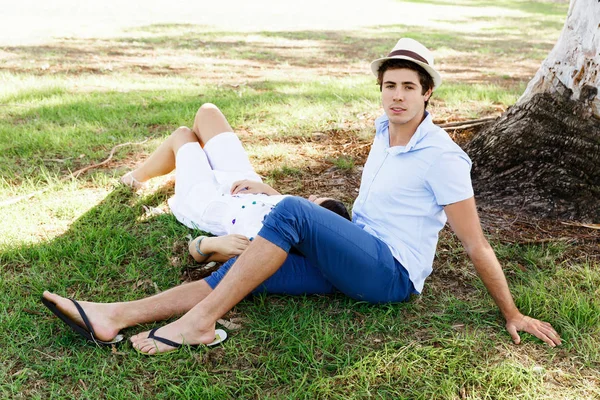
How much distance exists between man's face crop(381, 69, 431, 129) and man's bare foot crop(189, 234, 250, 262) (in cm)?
107

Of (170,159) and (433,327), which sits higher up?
(170,159)

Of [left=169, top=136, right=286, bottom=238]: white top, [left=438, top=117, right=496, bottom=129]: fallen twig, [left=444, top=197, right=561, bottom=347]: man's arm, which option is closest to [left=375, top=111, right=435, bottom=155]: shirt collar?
[left=444, top=197, right=561, bottom=347]: man's arm

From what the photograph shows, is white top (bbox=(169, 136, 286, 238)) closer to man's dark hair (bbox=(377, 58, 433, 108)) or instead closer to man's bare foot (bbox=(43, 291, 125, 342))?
man's bare foot (bbox=(43, 291, 125, 342))

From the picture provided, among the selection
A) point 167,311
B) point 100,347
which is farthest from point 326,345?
point 100,347

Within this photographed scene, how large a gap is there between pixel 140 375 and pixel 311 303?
959 millimetres

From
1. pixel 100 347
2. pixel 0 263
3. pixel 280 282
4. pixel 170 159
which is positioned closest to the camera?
pixel 100 347

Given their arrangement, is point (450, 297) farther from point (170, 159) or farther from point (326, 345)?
point (170, 159)

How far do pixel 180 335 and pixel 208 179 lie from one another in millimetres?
1416

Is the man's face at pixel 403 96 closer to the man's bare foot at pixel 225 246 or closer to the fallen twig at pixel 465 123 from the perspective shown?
the man's bare foot at pixel 225 246

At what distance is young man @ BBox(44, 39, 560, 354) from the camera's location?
269 centimetres

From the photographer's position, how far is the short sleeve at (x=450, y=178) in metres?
2.65

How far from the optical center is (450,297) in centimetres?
322

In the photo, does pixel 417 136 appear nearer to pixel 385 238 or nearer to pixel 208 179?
pixel 385 238

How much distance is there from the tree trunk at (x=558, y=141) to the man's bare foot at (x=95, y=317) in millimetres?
2737
